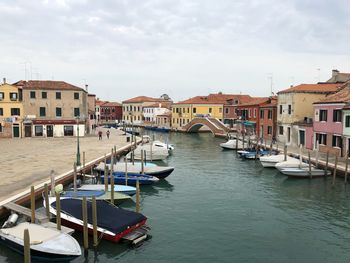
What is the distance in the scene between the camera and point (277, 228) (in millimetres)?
17203

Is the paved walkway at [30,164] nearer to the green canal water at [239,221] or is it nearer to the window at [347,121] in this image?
the green canal water at [239,221]

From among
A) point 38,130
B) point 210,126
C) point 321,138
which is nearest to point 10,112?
point 38,130

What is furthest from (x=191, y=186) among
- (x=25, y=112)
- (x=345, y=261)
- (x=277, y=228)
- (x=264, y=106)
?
(x=25, y=112)

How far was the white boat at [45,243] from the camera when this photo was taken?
1283cm

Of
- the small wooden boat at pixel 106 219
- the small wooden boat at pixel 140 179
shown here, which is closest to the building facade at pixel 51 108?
the small wooden boat at pixel 140 179

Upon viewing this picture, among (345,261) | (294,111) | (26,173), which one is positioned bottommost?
(345,261)

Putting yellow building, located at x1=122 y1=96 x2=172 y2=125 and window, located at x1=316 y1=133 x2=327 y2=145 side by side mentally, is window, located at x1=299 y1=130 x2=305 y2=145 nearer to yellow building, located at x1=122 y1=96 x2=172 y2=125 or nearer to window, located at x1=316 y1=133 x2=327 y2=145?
window, located at x1=316 y1=133 x2=327 y2=145

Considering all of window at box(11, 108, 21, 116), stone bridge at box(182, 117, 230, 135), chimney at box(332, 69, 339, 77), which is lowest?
stone bridge at box(182, 117, 230, 135)

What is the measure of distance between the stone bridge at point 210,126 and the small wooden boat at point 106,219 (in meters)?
52.3

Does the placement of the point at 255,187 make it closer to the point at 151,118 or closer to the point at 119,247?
the point at 119,247

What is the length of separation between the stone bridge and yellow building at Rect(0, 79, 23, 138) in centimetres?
3545

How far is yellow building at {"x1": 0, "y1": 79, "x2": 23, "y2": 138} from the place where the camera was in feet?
170

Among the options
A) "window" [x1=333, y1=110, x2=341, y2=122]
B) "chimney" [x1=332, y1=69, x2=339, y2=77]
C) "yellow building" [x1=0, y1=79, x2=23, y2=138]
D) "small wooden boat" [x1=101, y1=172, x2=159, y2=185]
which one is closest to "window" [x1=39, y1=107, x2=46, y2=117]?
"yellow building" [x1=0, y1=79, x2=23, y2=138]

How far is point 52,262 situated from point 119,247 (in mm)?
2719
